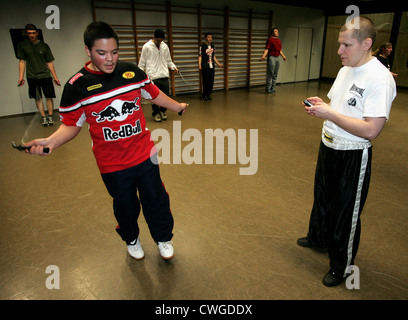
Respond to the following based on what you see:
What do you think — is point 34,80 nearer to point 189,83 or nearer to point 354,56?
point 189,83

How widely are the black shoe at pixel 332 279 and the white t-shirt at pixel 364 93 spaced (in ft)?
2.66

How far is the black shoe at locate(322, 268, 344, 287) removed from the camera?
163 cm

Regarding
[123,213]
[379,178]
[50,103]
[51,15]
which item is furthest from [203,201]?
[51,15]

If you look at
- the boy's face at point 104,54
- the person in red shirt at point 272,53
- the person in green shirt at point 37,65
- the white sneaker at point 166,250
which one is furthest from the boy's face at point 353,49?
the person in red shirt at point 272,53

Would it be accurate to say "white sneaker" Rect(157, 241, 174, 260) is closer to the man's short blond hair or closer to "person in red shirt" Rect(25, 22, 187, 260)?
"person in red shirt" Rect(25, 22, 187, 260)

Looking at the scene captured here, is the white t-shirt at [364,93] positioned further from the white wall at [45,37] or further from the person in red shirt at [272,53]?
the person in red shirt at [272,53]

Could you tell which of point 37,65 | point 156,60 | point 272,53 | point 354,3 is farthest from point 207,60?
point 354,3

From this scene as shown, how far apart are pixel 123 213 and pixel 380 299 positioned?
1541 millimetres

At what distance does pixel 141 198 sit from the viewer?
175 cm

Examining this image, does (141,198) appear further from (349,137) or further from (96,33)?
(349,137)

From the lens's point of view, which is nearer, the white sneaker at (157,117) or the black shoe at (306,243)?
the black shoe at (306,243)

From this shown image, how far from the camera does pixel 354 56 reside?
4.44 feet

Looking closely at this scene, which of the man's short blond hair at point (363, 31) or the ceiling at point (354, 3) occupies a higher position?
the ceiling at point (354, 3)

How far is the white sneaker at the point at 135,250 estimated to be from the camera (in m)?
1.87
